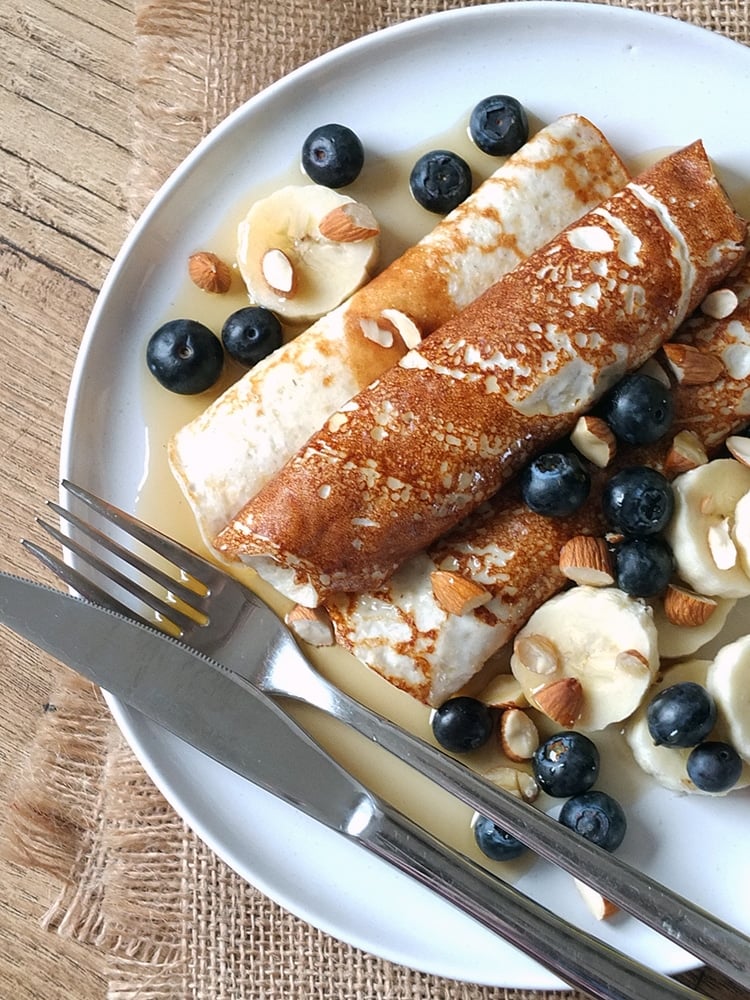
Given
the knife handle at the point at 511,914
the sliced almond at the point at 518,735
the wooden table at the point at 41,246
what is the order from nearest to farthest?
1. the knife handle at the point at 511,914
2. the sliced almond at the point at 518,735
3. the wooden table at the point at 41,246

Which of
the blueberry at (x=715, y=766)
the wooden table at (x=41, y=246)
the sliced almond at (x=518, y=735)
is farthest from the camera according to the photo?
the wooden table at (x=41, y=246)

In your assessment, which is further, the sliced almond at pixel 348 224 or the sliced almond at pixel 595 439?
the sliced almond at pixel 348 224

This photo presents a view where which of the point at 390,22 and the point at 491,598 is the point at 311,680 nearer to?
the point at 491,598

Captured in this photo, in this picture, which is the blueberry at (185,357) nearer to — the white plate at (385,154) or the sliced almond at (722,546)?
the white plate at (385,154)

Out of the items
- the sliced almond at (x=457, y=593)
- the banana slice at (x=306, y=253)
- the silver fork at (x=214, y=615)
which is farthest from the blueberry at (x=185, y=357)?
the sliced almond at (x=457, y=593)

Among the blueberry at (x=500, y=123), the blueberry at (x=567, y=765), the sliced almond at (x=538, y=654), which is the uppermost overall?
the blueberry at (x=500, y=123)

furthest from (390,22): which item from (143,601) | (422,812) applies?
(422,812)

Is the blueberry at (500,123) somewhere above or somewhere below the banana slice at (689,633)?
above
